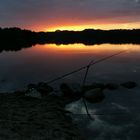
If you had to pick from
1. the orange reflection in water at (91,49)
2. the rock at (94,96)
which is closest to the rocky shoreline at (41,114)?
the rock at (94,96)

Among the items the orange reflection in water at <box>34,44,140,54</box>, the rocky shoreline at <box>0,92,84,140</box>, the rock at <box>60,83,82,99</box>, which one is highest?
the rocky shoreline at <box>0,92,84,140</box>

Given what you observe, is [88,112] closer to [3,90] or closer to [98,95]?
[98,95]

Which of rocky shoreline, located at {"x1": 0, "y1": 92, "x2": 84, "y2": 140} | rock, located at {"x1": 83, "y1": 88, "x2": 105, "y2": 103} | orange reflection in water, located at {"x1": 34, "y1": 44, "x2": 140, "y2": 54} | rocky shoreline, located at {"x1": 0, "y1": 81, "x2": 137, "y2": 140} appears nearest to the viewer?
rocky shoreline, located at {"x1": 0, "y1": 92, "x2": 84, "y2": 140}

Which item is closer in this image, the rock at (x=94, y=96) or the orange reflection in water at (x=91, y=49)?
the rock at (x=94, y=96)

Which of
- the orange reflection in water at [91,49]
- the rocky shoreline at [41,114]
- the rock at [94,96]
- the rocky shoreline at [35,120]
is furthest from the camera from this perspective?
the orange reflection in water at [91,49]

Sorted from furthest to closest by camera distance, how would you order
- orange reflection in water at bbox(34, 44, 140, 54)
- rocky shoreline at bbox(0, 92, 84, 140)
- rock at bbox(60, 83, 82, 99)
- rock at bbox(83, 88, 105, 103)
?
orange reflection in water at bbox(34, 44, 140, 54)
rock at bbox(60, 83, 82, 99)
rock at bbox(83, 88, 105, 103)
rocky shoreline at bbox(0, 92, 84, 140)

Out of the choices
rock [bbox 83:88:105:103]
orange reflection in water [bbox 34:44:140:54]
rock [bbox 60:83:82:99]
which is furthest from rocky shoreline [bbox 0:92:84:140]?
orange reflection in water [bbox 34:44:140:54]

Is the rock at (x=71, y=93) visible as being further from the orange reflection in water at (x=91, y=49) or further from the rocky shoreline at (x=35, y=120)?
the orange reflection in water at (x=91, y=49)

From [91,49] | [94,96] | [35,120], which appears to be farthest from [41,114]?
[91,49]

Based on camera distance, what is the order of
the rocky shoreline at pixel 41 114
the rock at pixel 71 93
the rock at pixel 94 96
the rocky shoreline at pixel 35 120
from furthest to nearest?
1. the rock at pixel 71 93
2. the rock at pixel 94 96
3. the rocky shoreline at pixel 41 114
4. the rocky shoreline at pixel 35 120

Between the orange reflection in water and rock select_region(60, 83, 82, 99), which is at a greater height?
rock select_region(60, 83, 82, 99)

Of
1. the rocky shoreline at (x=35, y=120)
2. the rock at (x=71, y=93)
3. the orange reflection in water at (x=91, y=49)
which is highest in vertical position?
the rocky shoreline at (x=35, y=120)

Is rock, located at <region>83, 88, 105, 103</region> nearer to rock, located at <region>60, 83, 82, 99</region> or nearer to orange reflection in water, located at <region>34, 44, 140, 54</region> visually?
rock, located at <region>60, 83, 82, 99</region>

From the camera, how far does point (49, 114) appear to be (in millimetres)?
23297
